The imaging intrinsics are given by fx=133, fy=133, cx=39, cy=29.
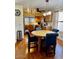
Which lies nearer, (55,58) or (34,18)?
(55,58)

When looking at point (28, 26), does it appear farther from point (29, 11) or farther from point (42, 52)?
point (42, 52)

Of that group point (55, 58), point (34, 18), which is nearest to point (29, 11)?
point (34, 18)

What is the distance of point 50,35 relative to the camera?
455 centimetres
